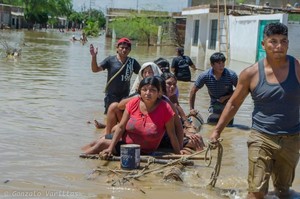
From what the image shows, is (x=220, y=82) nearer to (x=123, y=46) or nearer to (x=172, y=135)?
(x=123, y=46)

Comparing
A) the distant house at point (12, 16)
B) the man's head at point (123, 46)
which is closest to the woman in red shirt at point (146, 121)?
the man's head at point (123, 46)

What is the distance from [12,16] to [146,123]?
9353cm

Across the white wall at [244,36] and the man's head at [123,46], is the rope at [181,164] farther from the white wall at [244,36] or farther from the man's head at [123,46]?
the white wall at [244,36]

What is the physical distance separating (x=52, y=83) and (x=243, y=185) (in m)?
9.87

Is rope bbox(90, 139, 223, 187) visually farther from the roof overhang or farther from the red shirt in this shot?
the roof overhang

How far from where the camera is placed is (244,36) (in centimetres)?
2717

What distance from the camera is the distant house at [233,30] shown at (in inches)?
989

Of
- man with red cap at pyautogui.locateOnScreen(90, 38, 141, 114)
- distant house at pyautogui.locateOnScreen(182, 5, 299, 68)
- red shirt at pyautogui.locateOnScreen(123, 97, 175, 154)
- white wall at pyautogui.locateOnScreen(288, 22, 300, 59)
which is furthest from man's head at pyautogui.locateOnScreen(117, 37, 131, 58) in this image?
white wall at pyautogui.locateOnScreen(288, 22, 300, 59)

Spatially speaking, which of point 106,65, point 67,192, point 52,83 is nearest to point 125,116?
point 67,192

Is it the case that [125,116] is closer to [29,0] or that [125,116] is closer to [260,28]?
[260,28]

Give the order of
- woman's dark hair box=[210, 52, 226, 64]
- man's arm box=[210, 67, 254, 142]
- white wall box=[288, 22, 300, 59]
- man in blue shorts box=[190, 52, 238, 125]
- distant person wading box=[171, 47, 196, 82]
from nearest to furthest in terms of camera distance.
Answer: man's arm box=[210, 67, 254, 142], woman's dark hair box=[210, 52, 226, 64], man in blue shorts box=[190, 52, 238, 125], distant person wading box=[171, 47, 196, 82], white wall box=[288, 22, 300, 59]

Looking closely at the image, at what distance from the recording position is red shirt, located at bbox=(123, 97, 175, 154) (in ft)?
20.9

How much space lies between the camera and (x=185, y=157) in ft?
20.1

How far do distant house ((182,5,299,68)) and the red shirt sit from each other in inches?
674
